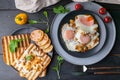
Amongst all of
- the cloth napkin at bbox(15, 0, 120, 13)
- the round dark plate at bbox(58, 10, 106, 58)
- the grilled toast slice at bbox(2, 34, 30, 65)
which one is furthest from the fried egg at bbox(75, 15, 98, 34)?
the grilled toast slice at bbox(2, 34, 30, 65)

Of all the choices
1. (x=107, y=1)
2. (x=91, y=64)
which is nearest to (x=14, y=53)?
(x=91, y=64)

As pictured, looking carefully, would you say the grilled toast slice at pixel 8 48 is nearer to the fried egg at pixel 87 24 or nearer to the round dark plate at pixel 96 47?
the round dark plate at pixel 96 47

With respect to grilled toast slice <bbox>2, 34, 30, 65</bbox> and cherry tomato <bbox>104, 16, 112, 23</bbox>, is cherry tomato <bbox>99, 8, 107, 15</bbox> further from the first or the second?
grilled toast slice <bbox>2, 34, 30, 65</bbox>

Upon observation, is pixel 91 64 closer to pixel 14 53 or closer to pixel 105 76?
pixel 105 76

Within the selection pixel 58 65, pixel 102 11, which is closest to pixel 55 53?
pixel 58 65

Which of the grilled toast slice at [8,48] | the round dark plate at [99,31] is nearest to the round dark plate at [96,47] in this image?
the round dark plate at [99,31]

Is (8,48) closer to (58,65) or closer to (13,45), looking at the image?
(13,45)
